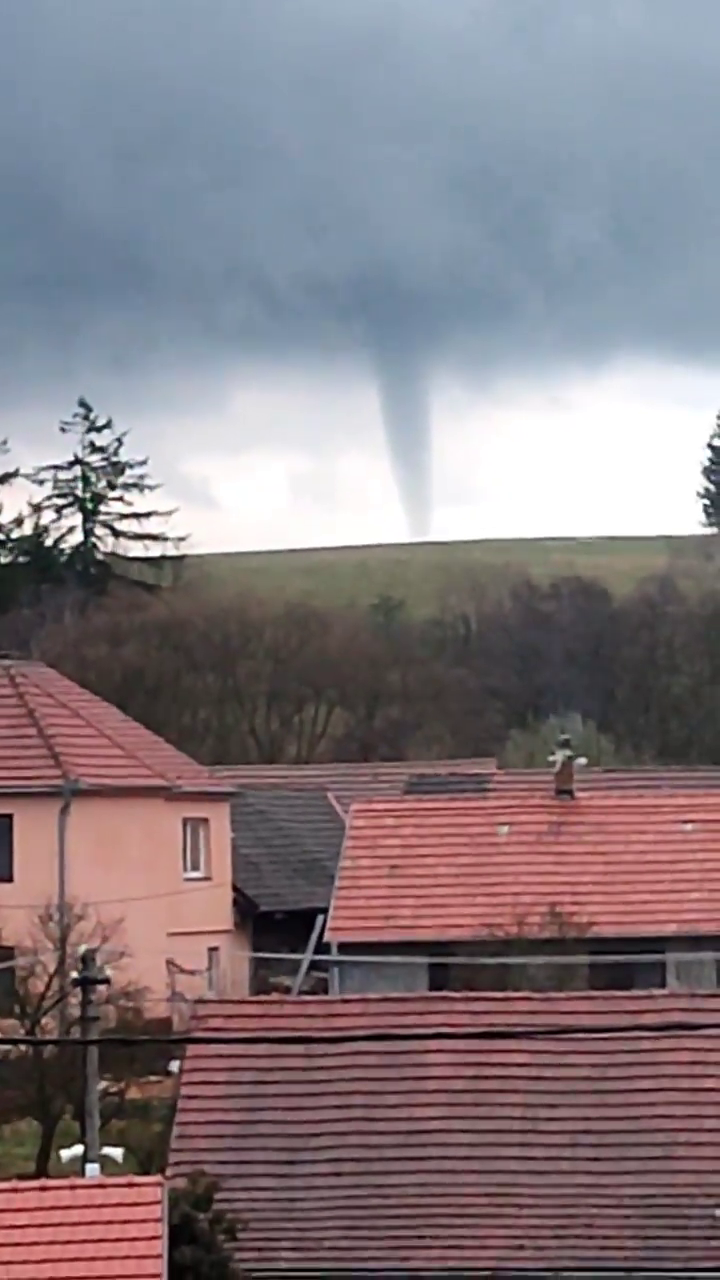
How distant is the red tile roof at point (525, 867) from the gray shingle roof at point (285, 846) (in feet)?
25.3

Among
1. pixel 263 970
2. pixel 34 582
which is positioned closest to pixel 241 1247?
pixel 263 970

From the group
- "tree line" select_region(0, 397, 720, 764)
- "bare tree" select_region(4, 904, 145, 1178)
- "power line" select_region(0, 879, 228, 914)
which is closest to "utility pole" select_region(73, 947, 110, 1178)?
"bare tree" select_region(4, 904, 145, 1178)

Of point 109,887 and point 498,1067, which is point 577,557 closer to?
point 109,887

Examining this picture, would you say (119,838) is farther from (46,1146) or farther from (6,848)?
(46,1146)

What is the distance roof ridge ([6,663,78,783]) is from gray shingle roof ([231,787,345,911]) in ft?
15.9

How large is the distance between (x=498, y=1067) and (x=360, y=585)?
71.1 meters

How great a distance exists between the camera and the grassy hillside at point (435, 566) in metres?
83.7

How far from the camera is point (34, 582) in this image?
2697 inches

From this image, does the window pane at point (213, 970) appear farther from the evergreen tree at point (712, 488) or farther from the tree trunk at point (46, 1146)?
the evergreen tree at point (712, 488)

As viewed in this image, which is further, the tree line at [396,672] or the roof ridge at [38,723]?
the tree line at [396,672]

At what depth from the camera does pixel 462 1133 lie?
1852 cm

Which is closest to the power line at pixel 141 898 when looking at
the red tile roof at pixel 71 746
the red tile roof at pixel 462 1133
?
the red tile roof at pixel 71 746

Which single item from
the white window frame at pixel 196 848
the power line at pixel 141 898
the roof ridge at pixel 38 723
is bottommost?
the power line at pixel 141 898

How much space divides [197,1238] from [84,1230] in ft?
5.63
